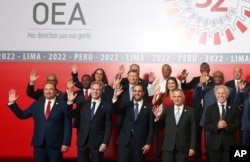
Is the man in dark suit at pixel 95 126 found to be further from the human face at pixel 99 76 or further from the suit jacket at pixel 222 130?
the suit jacket at pixel 222 130

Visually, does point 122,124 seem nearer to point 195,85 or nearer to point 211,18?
point 195,85

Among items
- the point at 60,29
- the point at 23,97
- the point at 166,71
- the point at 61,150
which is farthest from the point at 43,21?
the point at 61,150

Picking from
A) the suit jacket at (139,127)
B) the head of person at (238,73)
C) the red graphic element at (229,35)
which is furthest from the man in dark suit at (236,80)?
the suit jacket at (139,127)

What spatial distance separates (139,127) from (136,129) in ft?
0.15

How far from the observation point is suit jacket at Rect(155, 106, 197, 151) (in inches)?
221

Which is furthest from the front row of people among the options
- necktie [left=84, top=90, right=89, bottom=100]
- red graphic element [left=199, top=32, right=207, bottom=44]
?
red graphic element [left=199, top=32, right=207, bottom=44]

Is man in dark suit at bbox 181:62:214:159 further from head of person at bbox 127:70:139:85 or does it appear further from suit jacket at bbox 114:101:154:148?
suit jacket at bbox 114:101:154:148

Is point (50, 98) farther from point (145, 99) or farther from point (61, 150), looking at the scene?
point (145, 99)

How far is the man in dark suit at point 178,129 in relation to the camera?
5.62 metres

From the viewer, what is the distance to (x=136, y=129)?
5.97 meters

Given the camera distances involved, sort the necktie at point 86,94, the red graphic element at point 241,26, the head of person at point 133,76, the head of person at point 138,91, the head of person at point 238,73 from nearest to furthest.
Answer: the head of person at point 138,91 < the head of person at point 133,76 < the necktie at point 86,94 < the head of person at point 238,73 < the red graphic element at point 241,26

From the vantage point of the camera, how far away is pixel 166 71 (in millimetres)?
7082

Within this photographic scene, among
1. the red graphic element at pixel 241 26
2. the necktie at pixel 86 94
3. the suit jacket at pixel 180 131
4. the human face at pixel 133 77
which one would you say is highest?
the red graphic element at pixel 241 26

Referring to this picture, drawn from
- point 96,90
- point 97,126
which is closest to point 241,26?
point 96,90
